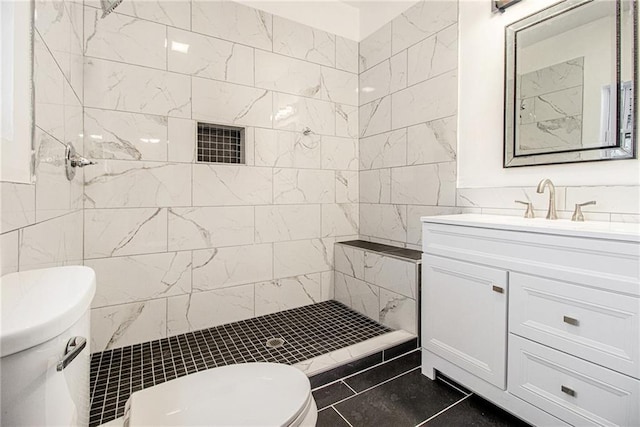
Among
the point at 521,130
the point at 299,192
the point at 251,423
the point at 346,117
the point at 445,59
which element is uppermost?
the point at 445,59

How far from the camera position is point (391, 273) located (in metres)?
2.28

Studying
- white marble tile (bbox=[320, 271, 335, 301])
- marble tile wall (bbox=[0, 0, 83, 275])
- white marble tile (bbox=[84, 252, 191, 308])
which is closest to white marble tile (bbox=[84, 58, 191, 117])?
marble tile wall (bbox=[0, 0, 83, 275])

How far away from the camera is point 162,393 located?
3.02 ft

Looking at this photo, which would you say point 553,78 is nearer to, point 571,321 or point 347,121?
point 571,321

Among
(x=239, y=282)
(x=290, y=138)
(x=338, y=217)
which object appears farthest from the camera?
(x=338, y=217)

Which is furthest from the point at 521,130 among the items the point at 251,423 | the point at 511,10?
the point at 251,423

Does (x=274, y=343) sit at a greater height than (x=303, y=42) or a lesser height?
lesser

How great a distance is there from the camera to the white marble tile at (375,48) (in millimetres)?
2688

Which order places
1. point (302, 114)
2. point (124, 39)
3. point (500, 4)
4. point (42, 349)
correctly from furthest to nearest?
point (302, 114), point (124, 39), point (500, 4), point (42, 349)

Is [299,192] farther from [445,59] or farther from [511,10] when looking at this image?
[511,10]

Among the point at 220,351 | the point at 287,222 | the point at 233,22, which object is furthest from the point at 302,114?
the point at 220,351

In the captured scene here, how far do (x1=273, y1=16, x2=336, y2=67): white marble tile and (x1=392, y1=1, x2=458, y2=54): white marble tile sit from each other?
604mm

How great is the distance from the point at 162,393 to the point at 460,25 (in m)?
2.63

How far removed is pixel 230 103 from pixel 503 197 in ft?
6.67
